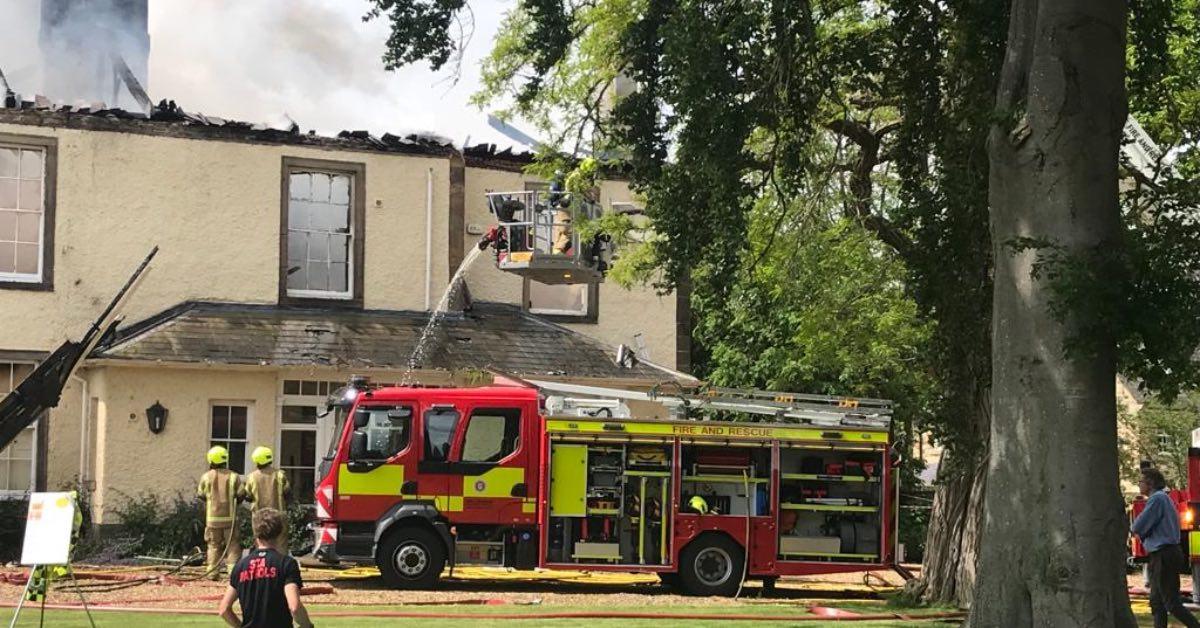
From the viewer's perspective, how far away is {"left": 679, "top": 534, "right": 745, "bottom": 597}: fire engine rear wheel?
19219 mm

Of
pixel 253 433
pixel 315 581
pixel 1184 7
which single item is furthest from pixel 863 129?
pixel 253 433

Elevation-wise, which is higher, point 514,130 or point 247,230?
point 514,130

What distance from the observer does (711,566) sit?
1938cm

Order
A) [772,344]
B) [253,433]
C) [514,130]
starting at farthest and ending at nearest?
[772,344], [514,130], [253,433]

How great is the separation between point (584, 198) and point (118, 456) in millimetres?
7517

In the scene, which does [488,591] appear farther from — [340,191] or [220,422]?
[340,191]

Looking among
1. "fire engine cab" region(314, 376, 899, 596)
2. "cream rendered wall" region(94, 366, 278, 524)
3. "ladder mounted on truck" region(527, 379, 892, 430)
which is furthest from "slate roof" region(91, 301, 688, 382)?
"ladder mounted on truck" region(527, 379, 892, 430)

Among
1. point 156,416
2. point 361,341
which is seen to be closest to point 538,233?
point 361,341

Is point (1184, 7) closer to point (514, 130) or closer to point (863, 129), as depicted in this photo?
point (863, 129)

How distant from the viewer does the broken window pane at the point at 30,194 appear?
23.9 m

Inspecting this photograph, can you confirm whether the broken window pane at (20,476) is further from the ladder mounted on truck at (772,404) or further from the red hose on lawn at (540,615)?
the ladder mounted on truck at (772,404)

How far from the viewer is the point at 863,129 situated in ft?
65.6

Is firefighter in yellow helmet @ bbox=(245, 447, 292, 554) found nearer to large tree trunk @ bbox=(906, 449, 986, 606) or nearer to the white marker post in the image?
the white marker post

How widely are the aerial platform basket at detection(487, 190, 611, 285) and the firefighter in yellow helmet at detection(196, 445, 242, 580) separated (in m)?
5.01
